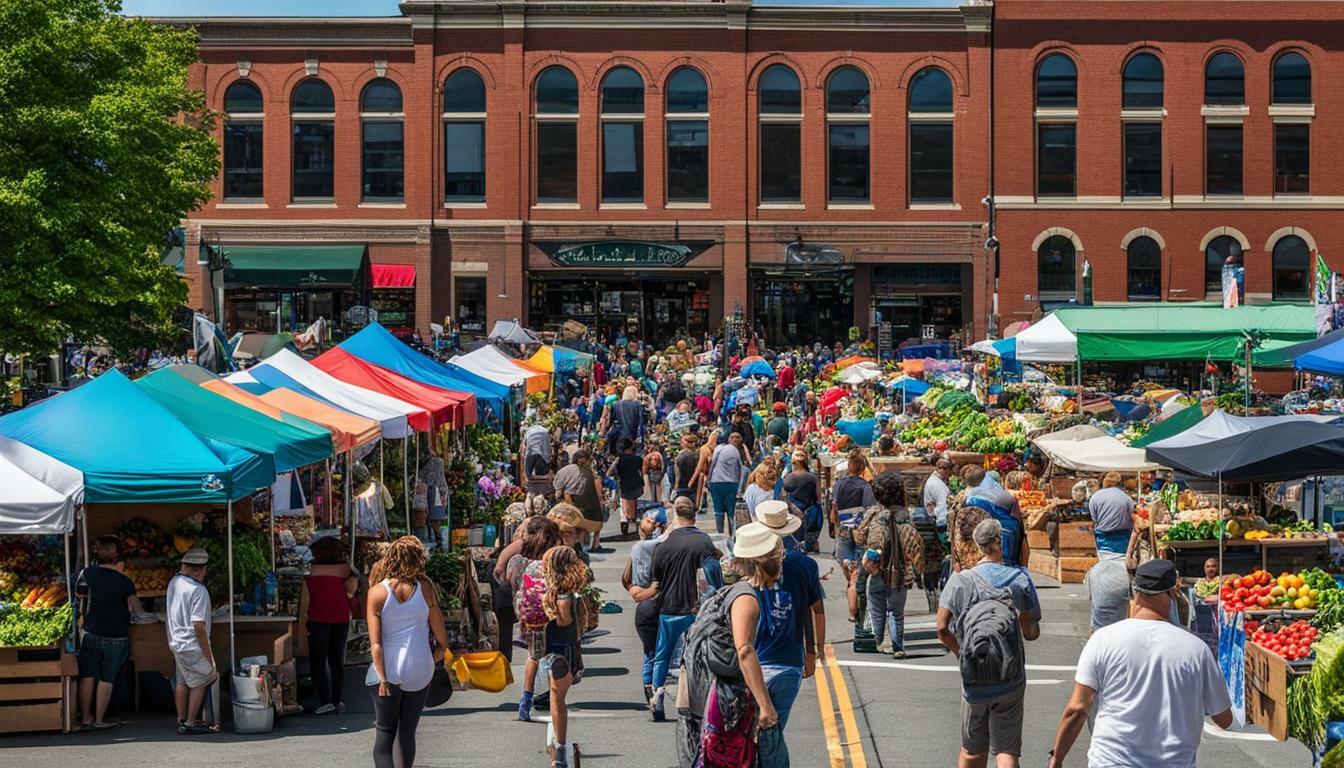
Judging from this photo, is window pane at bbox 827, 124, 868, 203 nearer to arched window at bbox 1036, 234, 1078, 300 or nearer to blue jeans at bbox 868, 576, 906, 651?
arched window at bbox 1036, 234, 1078, 300

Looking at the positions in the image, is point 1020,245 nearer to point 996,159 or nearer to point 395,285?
point 996,159

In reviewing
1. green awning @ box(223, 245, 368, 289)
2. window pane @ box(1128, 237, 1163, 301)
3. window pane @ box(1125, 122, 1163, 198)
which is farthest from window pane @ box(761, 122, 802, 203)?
green awning @ box(223, 245, 368, 289)

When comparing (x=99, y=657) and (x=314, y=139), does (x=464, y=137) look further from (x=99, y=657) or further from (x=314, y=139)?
(x=99, y=657)

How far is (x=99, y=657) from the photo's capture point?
12141mm

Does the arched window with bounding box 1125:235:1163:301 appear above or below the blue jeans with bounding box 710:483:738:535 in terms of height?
above

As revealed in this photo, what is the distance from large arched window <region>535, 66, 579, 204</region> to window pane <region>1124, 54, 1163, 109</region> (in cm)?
1667

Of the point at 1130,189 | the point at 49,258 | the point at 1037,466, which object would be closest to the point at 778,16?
the point at 1130,189

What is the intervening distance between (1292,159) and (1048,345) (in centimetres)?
2653

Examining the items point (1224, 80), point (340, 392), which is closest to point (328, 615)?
point (340, 392)

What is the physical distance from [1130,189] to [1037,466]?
3217 cm

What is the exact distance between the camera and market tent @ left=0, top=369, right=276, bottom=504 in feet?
39.4

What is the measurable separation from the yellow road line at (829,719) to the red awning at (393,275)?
123 ft

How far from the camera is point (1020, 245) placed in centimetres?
5056

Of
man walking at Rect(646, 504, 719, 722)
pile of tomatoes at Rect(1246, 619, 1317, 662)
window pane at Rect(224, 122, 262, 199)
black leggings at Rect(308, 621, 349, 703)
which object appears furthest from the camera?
window pane at Rect(224, 122, 262, 199)
